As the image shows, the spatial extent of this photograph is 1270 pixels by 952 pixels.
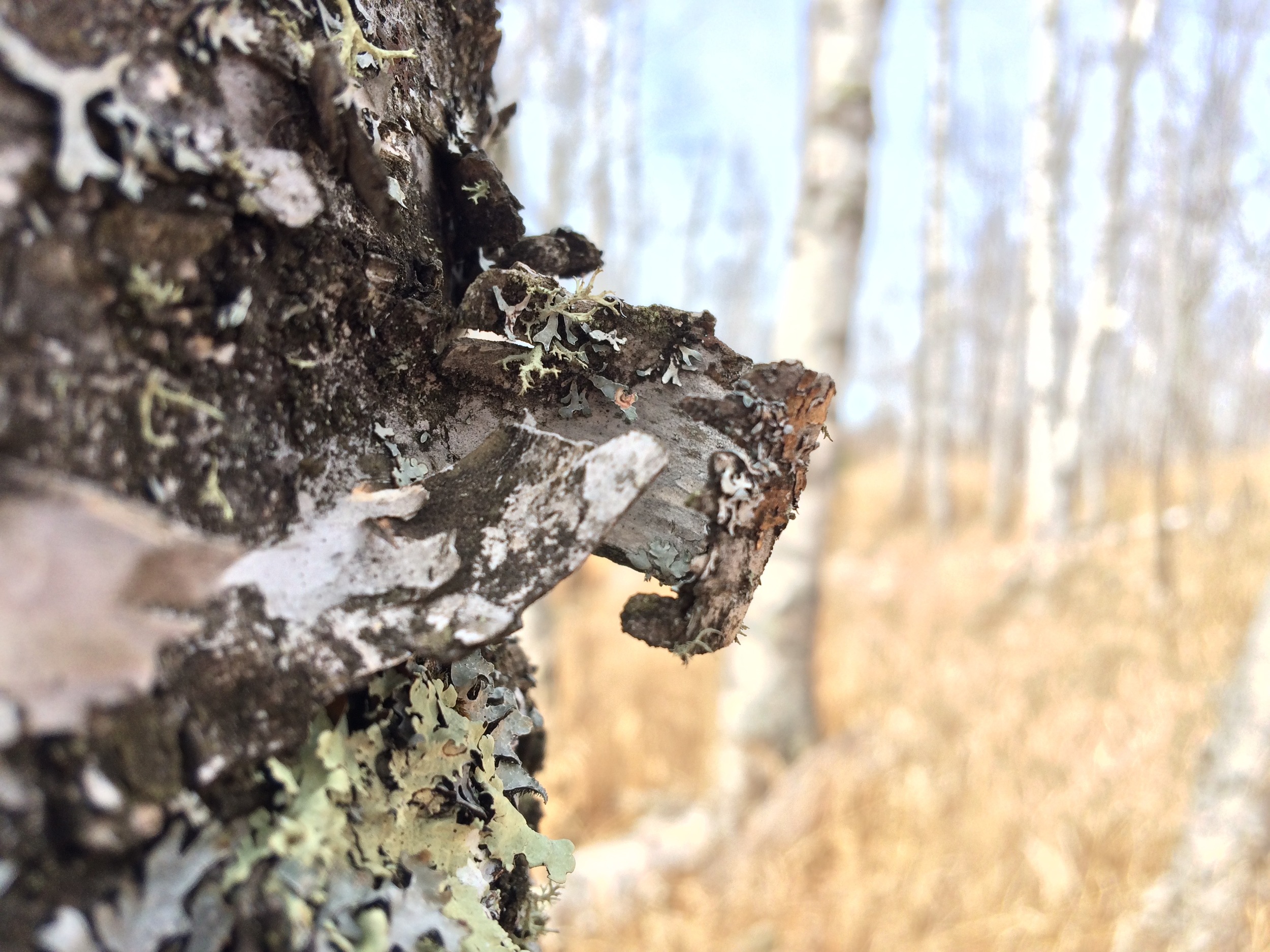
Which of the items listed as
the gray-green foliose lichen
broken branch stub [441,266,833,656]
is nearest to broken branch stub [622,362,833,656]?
broken branch stub [441,266,833,656]

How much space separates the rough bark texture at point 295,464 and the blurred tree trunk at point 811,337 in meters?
2.52

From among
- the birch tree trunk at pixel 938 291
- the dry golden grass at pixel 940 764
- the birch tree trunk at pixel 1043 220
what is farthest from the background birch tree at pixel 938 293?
the dry golden grass at pixel 940 764

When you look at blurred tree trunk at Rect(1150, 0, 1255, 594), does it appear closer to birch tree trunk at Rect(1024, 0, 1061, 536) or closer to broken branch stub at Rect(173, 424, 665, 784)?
birch tree trunk at Rect(1024, 0, 1061, 536)

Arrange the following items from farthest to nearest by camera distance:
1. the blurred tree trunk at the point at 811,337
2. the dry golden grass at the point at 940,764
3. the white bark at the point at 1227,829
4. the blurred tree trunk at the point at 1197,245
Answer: the blurred tree trunk at the point at 1197,245, the blurred tree trunk at the point at 811,337, the dry golden grass at the point at 940,764, the white bark at the point at 1227,829

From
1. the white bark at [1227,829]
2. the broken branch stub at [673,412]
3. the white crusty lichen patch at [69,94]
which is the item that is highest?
the white bark at [1227,829]

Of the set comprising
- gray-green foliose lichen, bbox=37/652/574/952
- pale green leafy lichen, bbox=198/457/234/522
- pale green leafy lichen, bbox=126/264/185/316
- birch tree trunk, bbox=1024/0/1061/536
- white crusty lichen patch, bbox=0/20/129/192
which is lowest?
gray-green foliose lichen, bbox=37/652/574/952

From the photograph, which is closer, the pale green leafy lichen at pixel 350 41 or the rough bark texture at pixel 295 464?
the rough bark texture at pixel 295 464

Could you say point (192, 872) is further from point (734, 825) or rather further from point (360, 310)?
point (734, 825)

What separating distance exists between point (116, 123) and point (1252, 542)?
22.5ft

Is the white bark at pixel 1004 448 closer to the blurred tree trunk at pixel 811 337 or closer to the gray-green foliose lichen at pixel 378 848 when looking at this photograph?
the blurred tree trunk at pixel 811 337

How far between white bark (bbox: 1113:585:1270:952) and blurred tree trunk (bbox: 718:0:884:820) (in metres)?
1.29

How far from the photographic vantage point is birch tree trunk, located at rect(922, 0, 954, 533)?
25.3 feet

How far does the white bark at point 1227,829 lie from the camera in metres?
1.96

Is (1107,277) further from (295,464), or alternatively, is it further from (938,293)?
(295,464)
